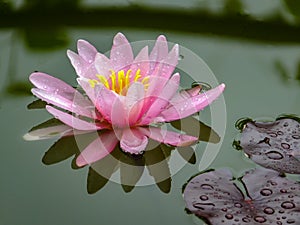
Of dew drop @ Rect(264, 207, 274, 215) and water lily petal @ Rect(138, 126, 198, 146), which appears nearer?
dew drop @ Rect(264, 207, 274, 215)

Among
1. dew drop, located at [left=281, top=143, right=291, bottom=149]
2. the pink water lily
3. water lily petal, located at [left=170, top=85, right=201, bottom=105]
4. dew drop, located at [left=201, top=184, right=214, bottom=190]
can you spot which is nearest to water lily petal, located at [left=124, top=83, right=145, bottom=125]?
the pink water lily

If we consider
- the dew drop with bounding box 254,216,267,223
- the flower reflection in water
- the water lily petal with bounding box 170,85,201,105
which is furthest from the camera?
the water lily petal with bounding box 170,85,201,105

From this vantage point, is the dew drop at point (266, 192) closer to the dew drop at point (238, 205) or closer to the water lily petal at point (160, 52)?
the dew drop at point (238, 205)

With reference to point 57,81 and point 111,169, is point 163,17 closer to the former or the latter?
point 57,81

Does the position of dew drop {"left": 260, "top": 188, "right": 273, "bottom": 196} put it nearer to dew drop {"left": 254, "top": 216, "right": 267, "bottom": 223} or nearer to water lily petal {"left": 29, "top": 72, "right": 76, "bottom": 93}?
dew drop {"left": 254, "top": 216, "right": 267, "bottom": 223}

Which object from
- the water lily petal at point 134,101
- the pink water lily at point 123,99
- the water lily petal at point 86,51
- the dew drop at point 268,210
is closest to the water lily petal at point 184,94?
the pink water lily at point 123,99

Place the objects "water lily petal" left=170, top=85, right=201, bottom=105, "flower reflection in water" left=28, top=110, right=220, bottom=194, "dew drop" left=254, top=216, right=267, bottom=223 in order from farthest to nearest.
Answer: "water lily petal" left=170, top=85, right=201, bottom=105
"flower reflection in water" left=28, top=110, right=220, bottom=194
"dew drop" left=254, top=216, right=267, bottom=223

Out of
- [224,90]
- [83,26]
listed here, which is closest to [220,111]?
[224,90]
